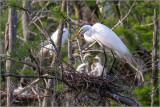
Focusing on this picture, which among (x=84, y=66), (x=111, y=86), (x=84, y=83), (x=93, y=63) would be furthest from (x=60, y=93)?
(x=93, y=63)

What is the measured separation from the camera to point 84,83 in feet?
9.53

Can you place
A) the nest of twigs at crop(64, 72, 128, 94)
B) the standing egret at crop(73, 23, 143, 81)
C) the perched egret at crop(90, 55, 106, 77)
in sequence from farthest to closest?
the perched egret at crop(90, 55, 106, 77) → the standing egret at crop(73, 23, 143, 81) → the nest of twigs at crop(64, 72, 128, 94)

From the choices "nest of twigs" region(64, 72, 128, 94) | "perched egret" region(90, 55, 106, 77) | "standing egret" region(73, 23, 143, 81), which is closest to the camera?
"nest of twigs" region(64, 72, 128, 94)

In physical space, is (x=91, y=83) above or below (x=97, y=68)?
below

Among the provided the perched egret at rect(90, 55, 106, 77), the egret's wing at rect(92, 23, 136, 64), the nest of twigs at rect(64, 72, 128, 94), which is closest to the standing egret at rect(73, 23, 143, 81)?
the egret's wing at rect(92, 23, 136, 64)

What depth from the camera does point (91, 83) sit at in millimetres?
2912

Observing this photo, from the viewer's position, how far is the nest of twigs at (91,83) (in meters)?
2.86

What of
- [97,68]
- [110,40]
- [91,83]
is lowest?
[91,83]

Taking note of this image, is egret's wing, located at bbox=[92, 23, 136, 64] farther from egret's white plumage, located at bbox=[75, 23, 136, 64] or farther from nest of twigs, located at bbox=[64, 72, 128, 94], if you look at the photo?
nest of twigs, located at bbox=[64, 72, 128, 94]

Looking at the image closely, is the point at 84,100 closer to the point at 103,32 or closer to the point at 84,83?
the point at 84,83

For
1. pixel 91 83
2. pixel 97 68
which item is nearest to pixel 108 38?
pixel 97 68

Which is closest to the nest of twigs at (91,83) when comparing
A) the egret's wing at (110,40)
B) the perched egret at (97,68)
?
the egret's wing at (110,40)

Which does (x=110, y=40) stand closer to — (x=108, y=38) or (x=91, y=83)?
(x=108, y=38)

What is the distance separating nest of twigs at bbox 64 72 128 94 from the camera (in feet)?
9.37
